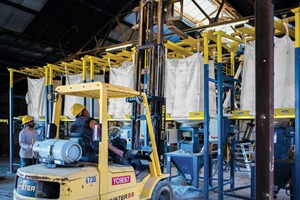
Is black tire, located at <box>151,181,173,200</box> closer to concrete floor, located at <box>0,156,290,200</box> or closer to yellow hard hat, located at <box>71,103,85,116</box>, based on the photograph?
concrete floor, located at <box>0,156,290,200</box>

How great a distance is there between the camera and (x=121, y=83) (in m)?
10.0

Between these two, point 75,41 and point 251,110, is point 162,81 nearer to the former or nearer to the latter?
point 251,110

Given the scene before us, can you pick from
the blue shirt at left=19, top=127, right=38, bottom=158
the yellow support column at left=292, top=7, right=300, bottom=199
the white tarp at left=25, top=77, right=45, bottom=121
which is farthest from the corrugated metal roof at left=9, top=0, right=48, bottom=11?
the yellow support column at left=292, top=7, right=300, bottom=199

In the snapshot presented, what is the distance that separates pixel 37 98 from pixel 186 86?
6.49m

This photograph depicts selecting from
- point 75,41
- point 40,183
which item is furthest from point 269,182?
point 75,41

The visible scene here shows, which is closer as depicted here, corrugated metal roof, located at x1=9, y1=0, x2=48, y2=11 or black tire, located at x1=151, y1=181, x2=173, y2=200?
black tire, located at x1=151, y1=181, x2=173, y2=200

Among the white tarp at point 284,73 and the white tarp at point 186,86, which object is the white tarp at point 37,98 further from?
the white tarp at point 284,73

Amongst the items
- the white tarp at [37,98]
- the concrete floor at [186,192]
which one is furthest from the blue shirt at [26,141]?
the white tarp at [37,98]

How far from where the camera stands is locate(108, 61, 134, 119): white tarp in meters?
9.84

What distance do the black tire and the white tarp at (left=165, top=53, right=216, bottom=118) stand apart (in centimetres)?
248

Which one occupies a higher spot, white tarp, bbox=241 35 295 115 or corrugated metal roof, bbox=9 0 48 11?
corrugated metal roof, bbox=9 0 48 11

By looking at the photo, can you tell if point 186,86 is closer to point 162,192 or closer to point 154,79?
point 154,79

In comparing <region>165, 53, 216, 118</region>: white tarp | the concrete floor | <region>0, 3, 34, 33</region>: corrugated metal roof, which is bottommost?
the concrete floor

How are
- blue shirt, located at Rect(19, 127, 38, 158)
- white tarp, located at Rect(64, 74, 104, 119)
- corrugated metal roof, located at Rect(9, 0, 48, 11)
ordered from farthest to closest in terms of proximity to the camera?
white tarp, located at Rect(64, 74, 104, 119), corrugated metal roof, located at Rect(9, 0, 48, 11), blue shirt, located at Rect(19, 127, 38, 158)
